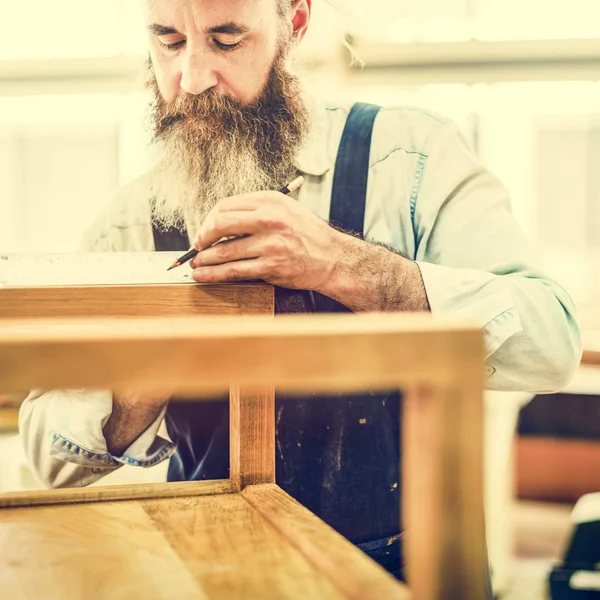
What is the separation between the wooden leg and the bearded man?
685 millimetres

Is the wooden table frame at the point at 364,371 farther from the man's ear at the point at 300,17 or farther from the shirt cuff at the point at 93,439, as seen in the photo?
the man's ear at the point at 300,17

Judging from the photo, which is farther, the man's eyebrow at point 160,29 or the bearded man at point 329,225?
the man's eyebrow at point 160,29

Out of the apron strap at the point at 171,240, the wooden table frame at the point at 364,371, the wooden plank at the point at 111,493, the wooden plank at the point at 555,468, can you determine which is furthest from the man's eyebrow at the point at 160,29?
the wooden plank at the point at 555,468

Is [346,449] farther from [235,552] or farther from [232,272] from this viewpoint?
[235,552]

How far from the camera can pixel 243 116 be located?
1.42 m

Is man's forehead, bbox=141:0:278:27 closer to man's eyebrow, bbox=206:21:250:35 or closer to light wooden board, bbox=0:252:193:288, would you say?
man's eyebrow, bbox=206:21:250:35

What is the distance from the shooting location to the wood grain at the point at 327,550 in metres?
0.62

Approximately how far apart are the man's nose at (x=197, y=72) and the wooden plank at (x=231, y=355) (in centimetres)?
100

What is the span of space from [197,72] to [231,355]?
1.05m

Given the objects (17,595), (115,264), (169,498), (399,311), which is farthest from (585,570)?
(17,595)

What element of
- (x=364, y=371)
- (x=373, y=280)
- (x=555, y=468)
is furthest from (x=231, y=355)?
(x=555, y=468)

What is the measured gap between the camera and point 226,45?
1.37 metres

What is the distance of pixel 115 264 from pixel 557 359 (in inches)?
32.1

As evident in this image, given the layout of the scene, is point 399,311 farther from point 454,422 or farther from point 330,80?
point 454,422
